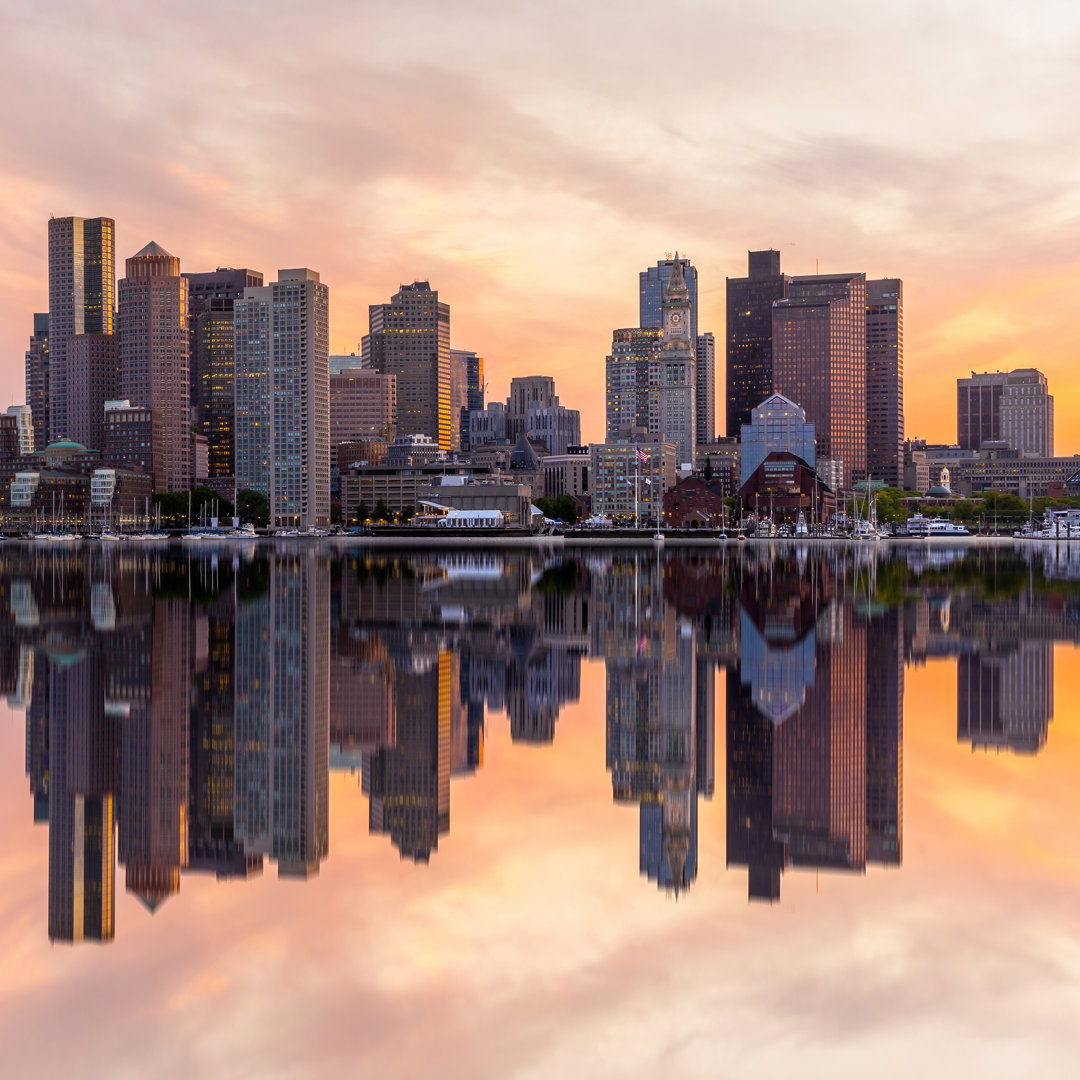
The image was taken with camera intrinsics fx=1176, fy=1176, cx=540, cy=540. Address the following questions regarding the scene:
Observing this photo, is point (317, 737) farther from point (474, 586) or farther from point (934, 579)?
point (934, 579)

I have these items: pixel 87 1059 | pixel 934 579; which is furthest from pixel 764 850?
pixel 934 579

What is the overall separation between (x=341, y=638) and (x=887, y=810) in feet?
75.2

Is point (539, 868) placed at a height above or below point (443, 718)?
below

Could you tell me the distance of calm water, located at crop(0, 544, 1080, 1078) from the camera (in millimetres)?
9594

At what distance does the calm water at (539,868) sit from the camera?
31.5 feet

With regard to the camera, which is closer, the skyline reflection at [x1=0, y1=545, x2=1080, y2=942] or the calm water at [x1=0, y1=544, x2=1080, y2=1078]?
the calm water at [x1=0, y1=544, x2=1080, y2=1078]

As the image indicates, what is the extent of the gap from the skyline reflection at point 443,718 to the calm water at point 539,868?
97 mm

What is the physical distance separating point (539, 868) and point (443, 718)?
914 centimetres

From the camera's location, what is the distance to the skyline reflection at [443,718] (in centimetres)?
1450

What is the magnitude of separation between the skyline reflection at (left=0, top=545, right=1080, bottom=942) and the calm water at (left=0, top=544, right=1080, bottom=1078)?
3.8 inches

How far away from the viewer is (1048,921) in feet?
38.8

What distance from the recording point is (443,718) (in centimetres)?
2264

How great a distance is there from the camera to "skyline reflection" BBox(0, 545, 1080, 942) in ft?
47.6

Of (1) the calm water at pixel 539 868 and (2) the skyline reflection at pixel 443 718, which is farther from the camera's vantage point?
(2) the skyline reflection at pixel 443 718
